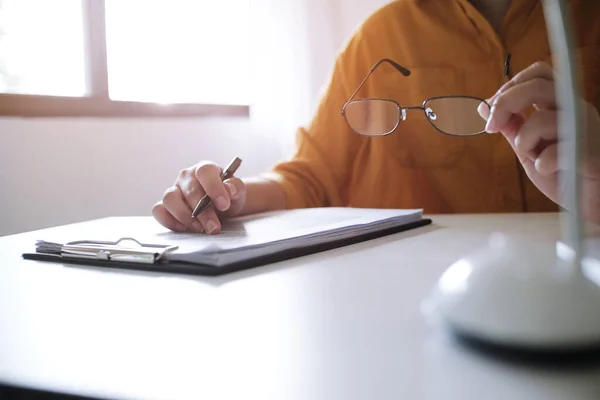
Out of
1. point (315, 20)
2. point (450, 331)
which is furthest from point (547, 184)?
point (315, 20)

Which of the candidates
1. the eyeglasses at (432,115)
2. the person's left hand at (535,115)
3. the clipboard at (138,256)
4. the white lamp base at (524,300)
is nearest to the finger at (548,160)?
the person's left hand at (535,115)

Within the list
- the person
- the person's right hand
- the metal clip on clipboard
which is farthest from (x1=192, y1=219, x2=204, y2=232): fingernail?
the person

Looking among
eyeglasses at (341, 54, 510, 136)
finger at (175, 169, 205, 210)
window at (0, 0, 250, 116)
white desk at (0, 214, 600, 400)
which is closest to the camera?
white desk at (0, 214, 600, 400)

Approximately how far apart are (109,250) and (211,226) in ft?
0.46

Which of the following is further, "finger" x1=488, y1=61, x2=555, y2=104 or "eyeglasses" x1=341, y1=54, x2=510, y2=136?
"eyeglasses" x1=341, y1=54, x2=510, y2=136

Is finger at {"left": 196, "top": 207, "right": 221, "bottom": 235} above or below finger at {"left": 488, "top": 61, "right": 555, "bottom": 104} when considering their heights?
below

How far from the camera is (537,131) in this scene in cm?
62

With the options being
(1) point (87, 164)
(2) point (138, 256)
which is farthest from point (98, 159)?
(2) point (138, 256)

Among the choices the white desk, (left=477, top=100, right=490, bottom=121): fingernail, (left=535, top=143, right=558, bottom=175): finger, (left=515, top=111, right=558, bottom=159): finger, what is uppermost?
(left=477, top=100, right=490, bottom=121): fingernail

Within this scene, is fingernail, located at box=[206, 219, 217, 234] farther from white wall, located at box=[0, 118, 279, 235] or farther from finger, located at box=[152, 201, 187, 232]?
white wall, located at box=[0, 118, 279, 235]

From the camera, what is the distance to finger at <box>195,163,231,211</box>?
72 centimetres

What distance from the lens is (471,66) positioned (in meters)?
1.17

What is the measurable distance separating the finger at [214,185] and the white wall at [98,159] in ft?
2.18

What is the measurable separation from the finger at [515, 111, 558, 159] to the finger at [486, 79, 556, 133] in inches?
0.7
